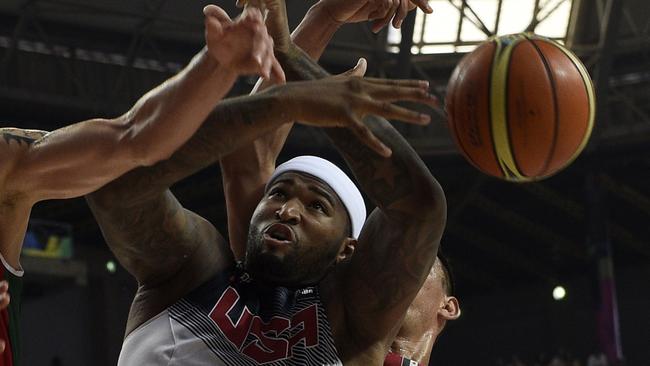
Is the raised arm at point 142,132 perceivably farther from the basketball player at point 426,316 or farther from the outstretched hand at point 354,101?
the basketball player at point 426,316

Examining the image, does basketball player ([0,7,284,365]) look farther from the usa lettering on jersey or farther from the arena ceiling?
the arena ceiling

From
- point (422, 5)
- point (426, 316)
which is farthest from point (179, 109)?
point (426, 316)

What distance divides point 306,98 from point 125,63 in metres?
10.9

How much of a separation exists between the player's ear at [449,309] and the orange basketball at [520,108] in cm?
98

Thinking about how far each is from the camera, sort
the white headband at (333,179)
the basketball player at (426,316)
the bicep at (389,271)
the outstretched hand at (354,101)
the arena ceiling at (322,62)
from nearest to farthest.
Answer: the outstretched hand at (354,101), the bicep at (389,271), the white headband at (333,179), the basketball player at (426,316), the arena ceiling at (322,62)

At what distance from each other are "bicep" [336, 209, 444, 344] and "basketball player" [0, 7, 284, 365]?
2.96ft

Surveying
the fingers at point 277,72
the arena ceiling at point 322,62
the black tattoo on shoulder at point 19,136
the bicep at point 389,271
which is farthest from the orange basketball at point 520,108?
the arena ceiling at point 322,62

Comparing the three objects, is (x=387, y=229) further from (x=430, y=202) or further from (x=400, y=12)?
(x=400, y=12)

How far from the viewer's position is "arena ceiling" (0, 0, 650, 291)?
43.2ft

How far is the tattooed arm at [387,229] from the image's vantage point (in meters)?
3.38

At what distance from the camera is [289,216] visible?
345 centimetres

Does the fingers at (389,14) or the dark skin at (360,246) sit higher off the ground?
the fingers at (389,14)

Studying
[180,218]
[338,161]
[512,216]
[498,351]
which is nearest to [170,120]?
[180,218]

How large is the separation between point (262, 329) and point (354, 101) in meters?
0.95
